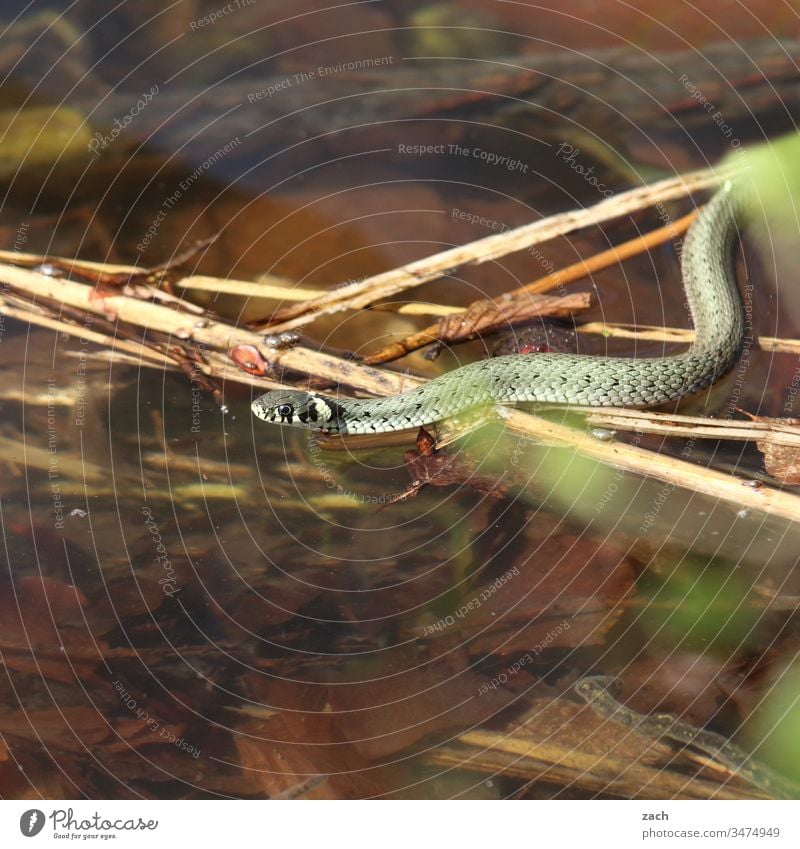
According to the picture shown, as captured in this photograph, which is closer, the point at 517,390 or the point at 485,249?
the point at 517,390

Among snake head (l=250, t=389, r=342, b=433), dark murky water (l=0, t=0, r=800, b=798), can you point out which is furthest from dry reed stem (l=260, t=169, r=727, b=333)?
snake head (l=250, t=389, r=342, b=433)

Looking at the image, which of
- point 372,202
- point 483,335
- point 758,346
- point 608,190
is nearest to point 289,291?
point 372,202

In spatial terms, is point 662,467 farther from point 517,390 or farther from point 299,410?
point 299,410

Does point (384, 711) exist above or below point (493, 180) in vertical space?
below

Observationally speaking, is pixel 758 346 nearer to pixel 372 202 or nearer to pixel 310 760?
pixel 372 202

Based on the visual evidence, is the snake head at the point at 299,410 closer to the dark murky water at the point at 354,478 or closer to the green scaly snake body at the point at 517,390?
the green scaly snake body at the point at 517,390

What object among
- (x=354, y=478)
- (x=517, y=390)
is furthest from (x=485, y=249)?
(x=354, y=478)

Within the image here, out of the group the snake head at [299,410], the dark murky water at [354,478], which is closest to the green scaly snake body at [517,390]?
the snake head at [299,410]

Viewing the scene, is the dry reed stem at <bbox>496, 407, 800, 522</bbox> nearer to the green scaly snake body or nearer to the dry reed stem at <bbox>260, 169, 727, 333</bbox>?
the green scaly snake body
